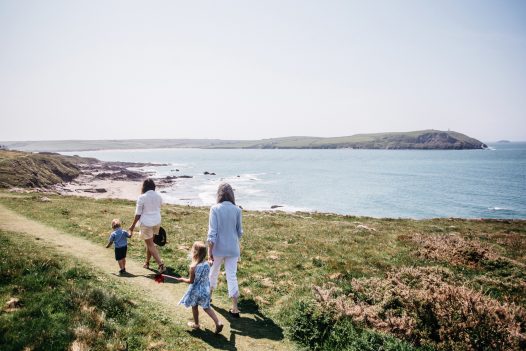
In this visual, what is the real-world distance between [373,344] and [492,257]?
41.6 ft

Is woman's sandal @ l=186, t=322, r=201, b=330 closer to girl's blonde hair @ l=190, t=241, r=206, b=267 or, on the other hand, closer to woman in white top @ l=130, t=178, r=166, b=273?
girl's blonde hair @ l=190, t=241, r=206, b=267

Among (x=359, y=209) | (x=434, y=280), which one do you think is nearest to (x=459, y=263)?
(x=434, y=280)

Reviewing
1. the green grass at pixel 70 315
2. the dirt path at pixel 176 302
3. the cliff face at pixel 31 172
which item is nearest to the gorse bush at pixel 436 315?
the dirt path at pixel 176 302

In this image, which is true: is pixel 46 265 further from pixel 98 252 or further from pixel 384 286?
pixel 384 286

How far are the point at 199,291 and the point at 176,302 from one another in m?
2.23

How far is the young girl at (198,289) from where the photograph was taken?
842 cm

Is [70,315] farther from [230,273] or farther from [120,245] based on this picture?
[120,245]

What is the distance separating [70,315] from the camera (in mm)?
7496

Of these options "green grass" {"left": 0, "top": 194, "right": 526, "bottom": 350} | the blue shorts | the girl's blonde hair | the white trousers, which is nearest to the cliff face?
"green grass" {"left": 0, "top": 194, "right": 526, "bottom": 350}

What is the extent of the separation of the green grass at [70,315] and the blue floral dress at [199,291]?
772 millimetres

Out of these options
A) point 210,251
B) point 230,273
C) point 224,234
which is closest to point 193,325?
point 230,273

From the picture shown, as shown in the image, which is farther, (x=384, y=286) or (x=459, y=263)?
(x=459, y=263)

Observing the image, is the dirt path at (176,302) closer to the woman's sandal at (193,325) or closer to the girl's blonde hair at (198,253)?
the woman's sandal at (193,325)

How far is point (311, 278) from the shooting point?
13219mm
